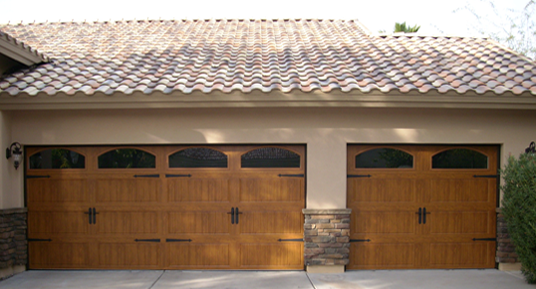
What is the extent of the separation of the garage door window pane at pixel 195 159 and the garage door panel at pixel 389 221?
277 cm

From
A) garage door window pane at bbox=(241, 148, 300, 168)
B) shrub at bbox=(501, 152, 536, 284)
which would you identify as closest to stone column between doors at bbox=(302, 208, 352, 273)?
garage door window pane at bbox=(241, 148, 300, 168)

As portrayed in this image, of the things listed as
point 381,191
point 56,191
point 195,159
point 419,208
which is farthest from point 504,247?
point 56,191

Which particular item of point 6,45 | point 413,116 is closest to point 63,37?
point 6,45

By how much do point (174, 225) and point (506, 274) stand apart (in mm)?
6068

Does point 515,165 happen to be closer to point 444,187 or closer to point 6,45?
point 444,187

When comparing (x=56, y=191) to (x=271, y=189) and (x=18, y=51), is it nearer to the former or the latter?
(x=18, y=51)

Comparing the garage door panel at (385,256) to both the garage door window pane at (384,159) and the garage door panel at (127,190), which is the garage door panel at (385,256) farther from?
the garage door panel at (127,190)

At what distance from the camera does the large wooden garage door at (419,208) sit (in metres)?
6.94

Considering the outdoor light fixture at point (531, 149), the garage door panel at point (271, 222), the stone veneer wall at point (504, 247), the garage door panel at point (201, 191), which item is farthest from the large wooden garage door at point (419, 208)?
the garage door panel at point (201, 191)

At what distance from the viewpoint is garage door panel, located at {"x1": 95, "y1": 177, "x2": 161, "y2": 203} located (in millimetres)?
6977

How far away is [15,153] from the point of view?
677 cm

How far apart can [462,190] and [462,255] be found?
3.98ft

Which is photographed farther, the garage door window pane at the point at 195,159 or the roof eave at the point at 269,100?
the garage door window pane at the point at 195,159

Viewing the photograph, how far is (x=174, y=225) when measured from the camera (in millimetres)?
6965
